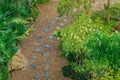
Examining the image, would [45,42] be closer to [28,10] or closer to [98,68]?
[28,10]

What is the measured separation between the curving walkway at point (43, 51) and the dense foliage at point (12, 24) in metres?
0.39

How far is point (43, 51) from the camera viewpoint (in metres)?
12.4

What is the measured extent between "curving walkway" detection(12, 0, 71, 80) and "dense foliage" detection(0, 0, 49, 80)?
15.5 inches

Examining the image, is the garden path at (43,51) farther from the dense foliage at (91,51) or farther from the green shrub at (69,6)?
the green shrub at (69,6)

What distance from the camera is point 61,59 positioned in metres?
12.0

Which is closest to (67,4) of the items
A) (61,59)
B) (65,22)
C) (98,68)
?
(61,59)

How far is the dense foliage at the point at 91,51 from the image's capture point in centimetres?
744

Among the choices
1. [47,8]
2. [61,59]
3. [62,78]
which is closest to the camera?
[62,78]

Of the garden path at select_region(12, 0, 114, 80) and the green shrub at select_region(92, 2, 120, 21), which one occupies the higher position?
the green shrub at select_region(92, 2, 120, 21)

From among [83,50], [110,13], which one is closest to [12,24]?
[110,13]

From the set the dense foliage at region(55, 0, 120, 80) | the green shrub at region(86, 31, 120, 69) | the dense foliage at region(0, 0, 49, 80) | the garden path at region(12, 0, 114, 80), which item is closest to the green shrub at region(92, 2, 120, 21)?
the dense foliage at region(55, 0, 120, 80)

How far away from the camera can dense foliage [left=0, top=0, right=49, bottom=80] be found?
1026cm

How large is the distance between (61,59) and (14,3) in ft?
11.2

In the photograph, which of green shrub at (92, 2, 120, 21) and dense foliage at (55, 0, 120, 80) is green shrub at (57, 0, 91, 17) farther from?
green shrub at (92, 2, 120, 21)
